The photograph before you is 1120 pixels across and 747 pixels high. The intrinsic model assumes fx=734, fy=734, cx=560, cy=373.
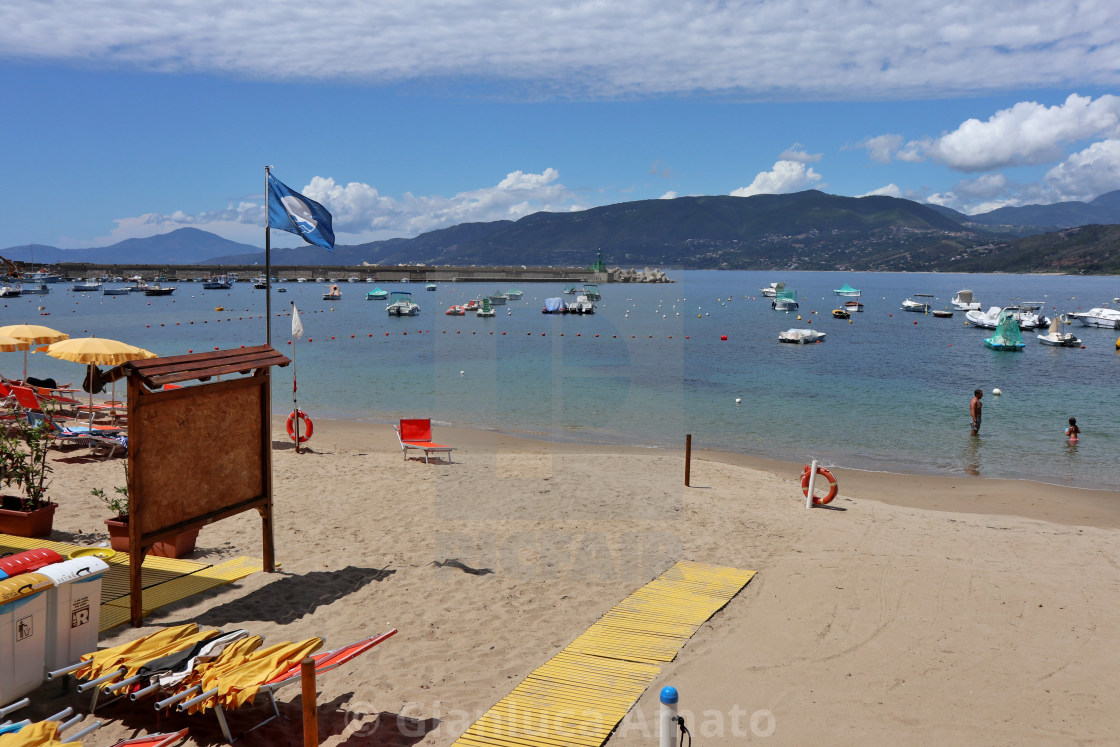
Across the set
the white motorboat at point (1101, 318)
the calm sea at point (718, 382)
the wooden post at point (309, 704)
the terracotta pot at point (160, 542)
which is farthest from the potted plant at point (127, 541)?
the white motorboat at point (1101, 318)

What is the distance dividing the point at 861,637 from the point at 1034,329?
62369 mm

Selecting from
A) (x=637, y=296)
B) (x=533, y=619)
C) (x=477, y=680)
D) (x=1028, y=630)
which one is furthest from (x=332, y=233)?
(x=637, y=296)

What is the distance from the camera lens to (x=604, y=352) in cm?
4475

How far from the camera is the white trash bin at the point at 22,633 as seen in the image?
495 cm

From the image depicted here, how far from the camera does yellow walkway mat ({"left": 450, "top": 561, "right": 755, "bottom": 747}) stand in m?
5.09

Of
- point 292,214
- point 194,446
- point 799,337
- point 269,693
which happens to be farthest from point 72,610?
point 799,337

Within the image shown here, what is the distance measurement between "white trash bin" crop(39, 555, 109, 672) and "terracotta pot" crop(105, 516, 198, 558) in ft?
9.08

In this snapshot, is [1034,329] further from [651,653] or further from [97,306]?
[97,306]

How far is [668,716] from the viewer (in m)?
4.07

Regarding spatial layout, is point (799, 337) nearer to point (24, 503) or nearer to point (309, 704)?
point (24, 503)

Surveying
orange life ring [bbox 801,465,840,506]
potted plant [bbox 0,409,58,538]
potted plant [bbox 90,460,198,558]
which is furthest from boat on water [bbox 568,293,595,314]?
potted plant [bbox 90,460,198,558]

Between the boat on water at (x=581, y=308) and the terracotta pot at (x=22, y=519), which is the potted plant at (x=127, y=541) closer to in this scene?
the terracotta pot at (x=22, y=519)

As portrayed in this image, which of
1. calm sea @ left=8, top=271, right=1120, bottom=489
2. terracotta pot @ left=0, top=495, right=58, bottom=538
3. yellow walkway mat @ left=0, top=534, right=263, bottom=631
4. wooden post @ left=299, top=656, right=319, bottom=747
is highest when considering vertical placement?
wooden post @ left=299, top=656, right=319, bottom=747

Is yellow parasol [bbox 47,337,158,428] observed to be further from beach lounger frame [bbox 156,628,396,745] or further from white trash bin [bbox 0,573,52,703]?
beach lounger frame [bbox 156,628,396,745]
